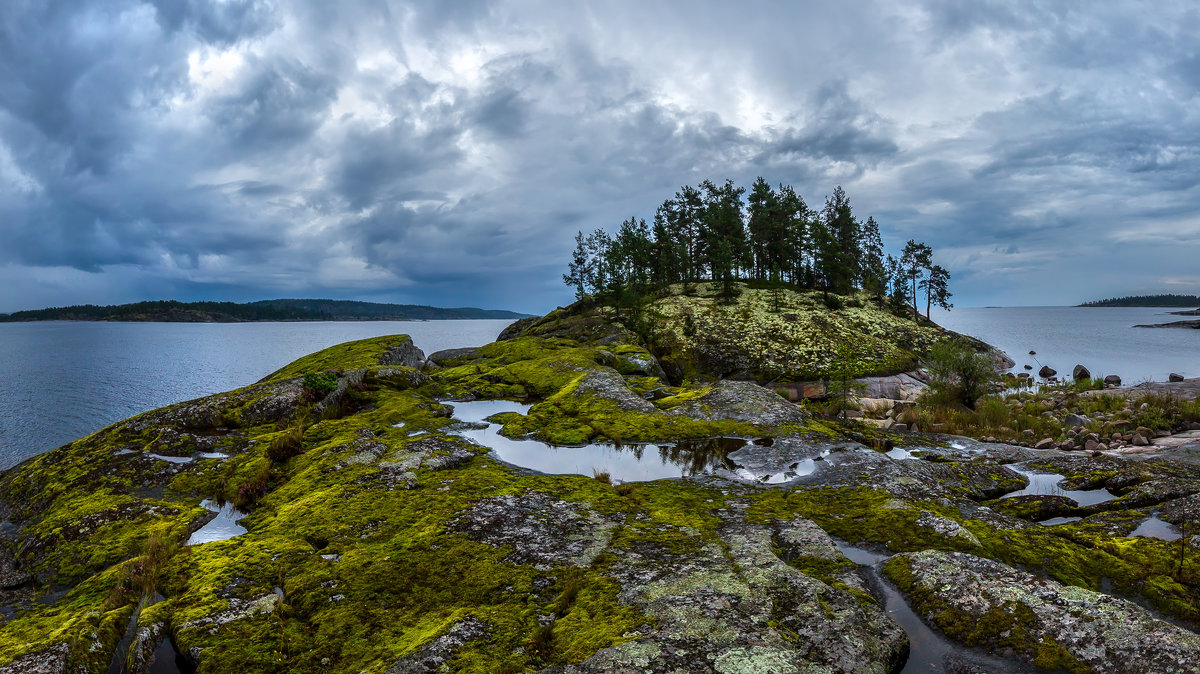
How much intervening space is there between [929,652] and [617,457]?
977 cm

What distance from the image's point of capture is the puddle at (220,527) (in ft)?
32.1

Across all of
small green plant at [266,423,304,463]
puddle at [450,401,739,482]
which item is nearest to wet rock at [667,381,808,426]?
puddle at [450,401,739,482]

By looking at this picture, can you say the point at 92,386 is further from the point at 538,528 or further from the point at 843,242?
the point at 843,242

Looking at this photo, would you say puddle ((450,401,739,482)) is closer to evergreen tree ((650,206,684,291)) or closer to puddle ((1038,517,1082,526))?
puddle ((1038,517,1082,526))

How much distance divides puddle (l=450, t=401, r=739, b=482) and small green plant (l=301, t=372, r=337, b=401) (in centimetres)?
735

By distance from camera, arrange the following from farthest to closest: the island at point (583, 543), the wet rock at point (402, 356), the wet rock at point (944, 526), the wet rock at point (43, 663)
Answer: the wet rock at point (402, 356)
the wet rock at point (944, 526)
the island at point (583, 543)
the wet rock at point (43, 663)

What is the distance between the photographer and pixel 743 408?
19.5 m

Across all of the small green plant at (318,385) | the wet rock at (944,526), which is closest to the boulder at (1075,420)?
the wet rock at (944,526)

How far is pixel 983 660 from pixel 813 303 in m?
66.0

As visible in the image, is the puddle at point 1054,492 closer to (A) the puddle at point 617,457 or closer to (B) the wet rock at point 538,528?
(A) the puddle at point 617,457

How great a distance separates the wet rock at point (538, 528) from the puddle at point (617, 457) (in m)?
3.08

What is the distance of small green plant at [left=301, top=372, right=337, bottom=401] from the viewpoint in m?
20.0

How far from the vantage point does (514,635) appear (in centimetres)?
635

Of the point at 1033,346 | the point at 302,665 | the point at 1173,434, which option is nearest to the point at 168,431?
the point at 302,665
